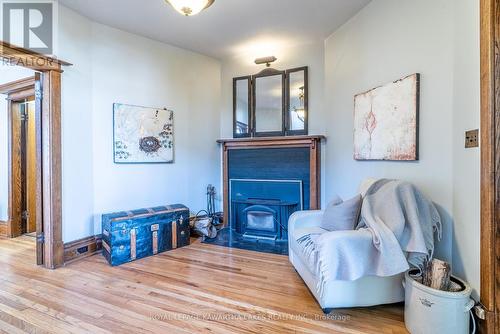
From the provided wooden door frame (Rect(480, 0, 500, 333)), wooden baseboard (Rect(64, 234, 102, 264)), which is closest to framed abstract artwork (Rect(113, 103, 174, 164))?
wooden baseboard (Rect(64, 234, 102, 264))

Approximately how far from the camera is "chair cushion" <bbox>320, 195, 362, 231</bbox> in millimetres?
2303

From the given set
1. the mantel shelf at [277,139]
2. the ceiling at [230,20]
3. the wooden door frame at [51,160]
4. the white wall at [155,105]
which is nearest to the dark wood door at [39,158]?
the wooden door frame at [51,160]

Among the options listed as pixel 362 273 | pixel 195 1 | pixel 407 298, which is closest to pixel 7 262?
pixel 195 1

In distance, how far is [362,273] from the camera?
186 cm

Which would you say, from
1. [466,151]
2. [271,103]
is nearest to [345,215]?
[466,151]

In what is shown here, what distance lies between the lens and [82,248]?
3.18 metres

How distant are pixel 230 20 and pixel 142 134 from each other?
5.97ft

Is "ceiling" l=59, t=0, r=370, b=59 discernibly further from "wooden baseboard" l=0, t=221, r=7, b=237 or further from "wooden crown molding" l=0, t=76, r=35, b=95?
"wooden baseboard" l=0, t=221, r=7, b=237

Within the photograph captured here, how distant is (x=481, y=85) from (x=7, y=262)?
456cm

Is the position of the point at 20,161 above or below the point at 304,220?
above

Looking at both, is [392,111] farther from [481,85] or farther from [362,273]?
[362,273]

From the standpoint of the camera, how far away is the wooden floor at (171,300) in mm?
1892

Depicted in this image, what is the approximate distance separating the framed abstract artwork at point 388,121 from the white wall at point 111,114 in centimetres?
243

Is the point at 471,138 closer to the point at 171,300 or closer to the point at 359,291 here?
the point at 359,291
